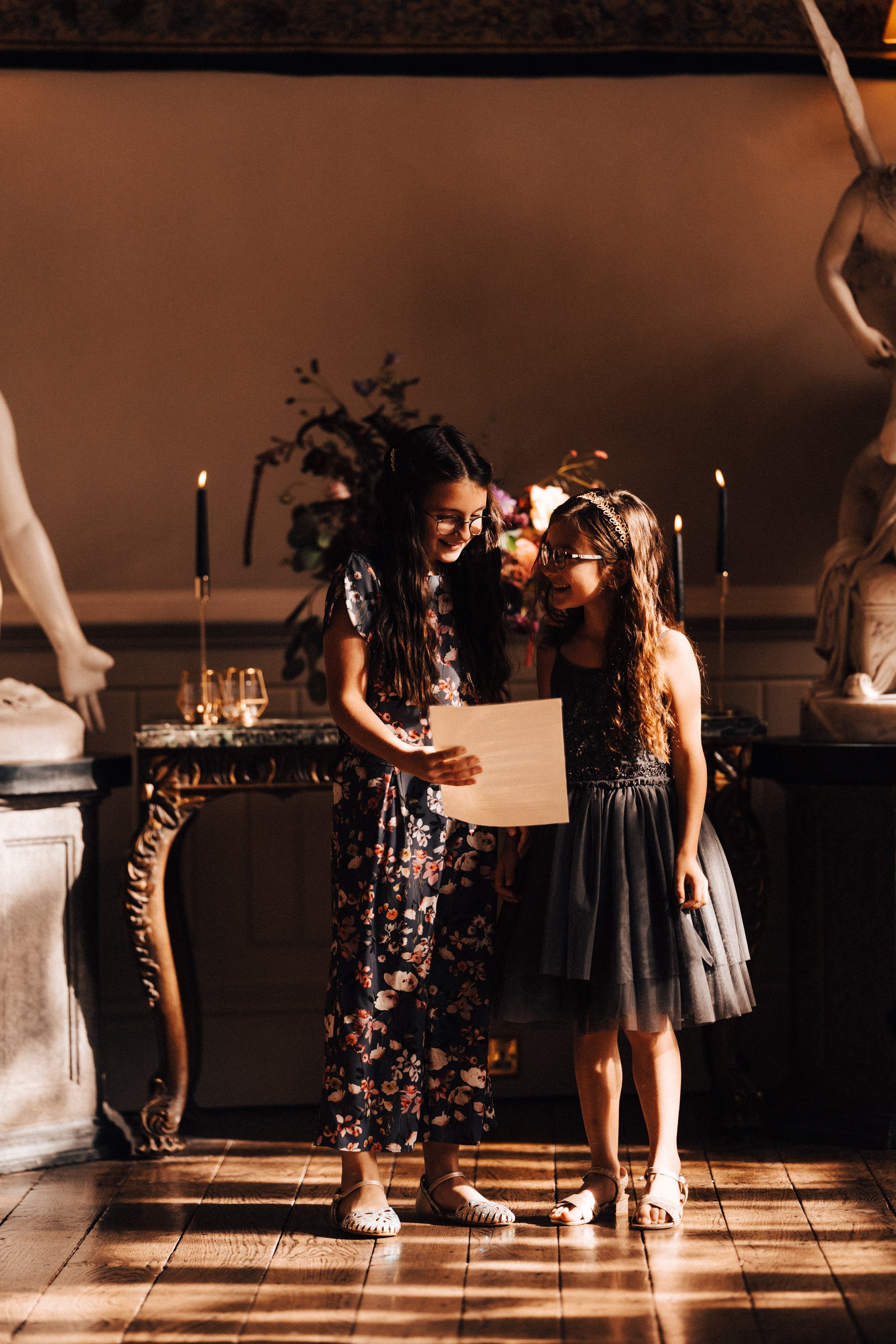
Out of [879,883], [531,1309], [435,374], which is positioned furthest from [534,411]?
[531,1309]

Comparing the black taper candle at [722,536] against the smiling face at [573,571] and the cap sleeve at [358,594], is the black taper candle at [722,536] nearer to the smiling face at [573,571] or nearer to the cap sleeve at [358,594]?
the smiling face at [573,571]

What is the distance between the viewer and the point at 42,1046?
2801 mm

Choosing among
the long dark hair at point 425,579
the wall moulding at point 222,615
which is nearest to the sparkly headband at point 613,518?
the long dark hair at point 425,579

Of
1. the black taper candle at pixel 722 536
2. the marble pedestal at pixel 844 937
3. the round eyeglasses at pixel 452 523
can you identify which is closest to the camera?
the round eyeglasses at pixel 452 523

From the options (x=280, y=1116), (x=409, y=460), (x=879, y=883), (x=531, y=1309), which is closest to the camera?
(x=531, y=1309)

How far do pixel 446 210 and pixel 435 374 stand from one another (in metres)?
0.41

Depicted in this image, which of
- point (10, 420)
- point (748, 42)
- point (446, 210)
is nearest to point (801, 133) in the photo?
point (748, 42)

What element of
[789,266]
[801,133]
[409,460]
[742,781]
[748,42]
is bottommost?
[742,781]

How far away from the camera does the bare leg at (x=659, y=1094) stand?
7.84ft

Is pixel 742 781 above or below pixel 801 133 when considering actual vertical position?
below

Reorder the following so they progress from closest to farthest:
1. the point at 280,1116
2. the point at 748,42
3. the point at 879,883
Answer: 1. the point at 879,883
2. the point at 280,1116
3. the point at 748,42

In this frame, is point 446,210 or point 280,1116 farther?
point 446,210

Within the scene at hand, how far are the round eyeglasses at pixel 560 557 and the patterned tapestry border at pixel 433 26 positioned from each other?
5.59ft

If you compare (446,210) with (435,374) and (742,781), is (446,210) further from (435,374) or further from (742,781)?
(742,781)
